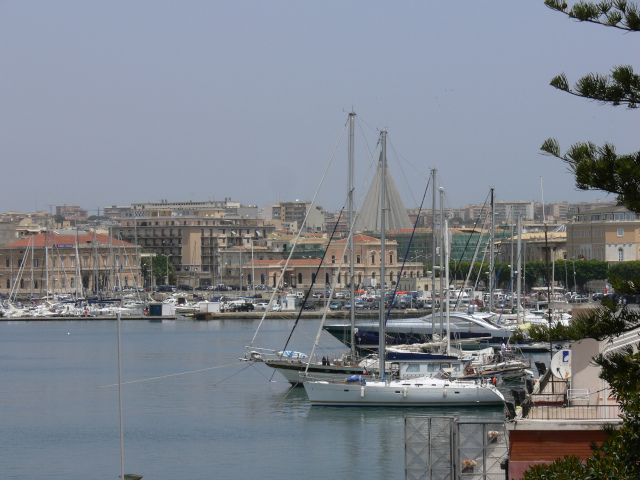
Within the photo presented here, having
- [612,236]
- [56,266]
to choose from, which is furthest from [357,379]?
[56,266]

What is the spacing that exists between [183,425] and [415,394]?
4710 mm

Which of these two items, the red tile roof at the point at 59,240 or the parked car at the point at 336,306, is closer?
the parked car at the point at 336,306

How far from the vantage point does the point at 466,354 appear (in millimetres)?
28297

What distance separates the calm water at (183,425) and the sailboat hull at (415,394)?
0.20 meters

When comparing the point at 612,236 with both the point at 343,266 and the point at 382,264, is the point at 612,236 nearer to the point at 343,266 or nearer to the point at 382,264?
the point at 343,266

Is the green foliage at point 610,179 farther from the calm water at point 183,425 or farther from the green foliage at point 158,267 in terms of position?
the green foliage at point 158,267

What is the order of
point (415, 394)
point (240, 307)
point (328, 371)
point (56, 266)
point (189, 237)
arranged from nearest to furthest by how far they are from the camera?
point (415, 394)
point (328, 371)
point (240, 307)
point (56, 266)
point (189, 237)

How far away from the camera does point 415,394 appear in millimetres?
22812

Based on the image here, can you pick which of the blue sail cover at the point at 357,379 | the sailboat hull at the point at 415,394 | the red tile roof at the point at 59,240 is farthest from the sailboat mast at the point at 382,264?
the red tile roof at the point at 59,240

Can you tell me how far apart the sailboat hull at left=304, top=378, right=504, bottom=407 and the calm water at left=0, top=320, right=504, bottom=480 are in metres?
0.20

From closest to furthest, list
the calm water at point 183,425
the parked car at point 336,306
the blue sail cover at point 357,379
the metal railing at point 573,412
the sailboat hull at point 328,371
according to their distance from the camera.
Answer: the metal railing at point 573,412 → the calm water at point 183,425 → the blue sail cover at point 357,379 → the sailboat hull at point 328,371 → the parked car at point 336,306

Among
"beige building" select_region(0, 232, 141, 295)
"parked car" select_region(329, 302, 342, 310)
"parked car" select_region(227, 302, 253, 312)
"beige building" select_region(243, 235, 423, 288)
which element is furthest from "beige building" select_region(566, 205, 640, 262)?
"beige building" select_region(0, 232, 141, 295)

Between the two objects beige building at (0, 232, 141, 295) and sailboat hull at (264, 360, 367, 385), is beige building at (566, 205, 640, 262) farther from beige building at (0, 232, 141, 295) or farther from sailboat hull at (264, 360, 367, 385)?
sailboat hull at (264, 360, 367, 385)

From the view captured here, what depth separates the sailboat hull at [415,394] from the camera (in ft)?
74.7
